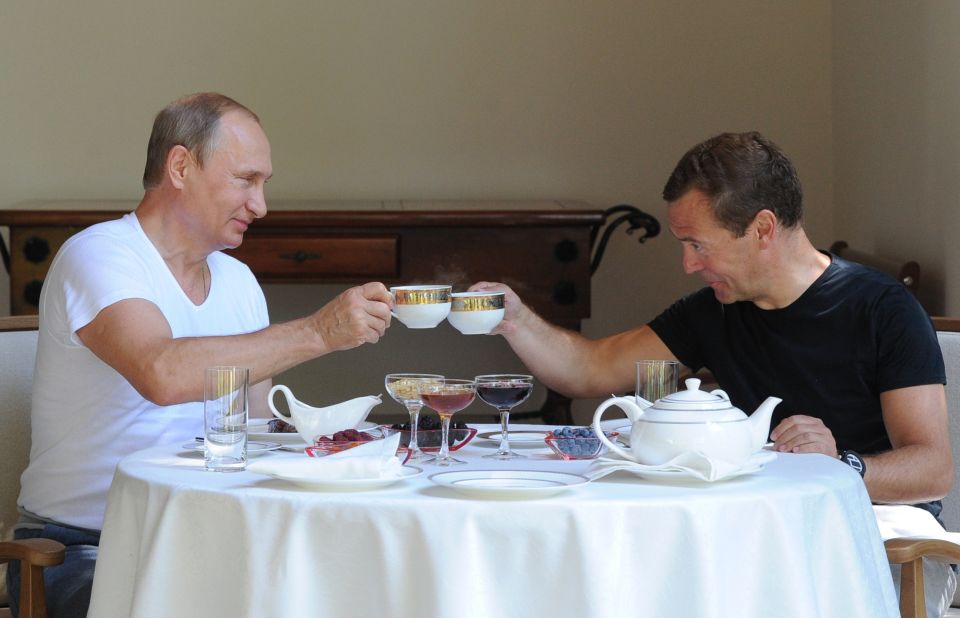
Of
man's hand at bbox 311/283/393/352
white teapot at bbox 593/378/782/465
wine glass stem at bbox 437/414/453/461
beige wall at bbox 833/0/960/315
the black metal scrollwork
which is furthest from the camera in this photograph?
the black metal scrollwork

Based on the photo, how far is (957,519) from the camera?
2.40m

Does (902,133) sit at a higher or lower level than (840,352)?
higher

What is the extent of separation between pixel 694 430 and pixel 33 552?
942mm

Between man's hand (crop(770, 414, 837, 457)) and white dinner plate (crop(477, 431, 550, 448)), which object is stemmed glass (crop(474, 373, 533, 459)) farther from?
man's hand (crop(770, 414, 837, 457))

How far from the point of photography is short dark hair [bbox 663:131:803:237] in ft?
7.34

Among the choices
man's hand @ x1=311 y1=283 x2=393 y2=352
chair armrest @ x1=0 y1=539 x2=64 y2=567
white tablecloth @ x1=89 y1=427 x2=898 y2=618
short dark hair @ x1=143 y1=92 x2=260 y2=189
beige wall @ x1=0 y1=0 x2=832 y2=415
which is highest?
beige wall @ x1=0 y1=0 x2=832 y2=415

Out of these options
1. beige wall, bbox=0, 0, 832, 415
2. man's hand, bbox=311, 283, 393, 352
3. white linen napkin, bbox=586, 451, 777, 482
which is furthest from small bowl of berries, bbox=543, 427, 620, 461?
beige wall, bbox=0, 0, 832, 415

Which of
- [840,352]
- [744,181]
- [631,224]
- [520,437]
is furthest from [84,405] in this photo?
[631,224]

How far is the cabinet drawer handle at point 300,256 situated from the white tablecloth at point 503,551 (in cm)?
261

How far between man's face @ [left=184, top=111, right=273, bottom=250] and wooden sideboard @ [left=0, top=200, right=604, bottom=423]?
1.73 meters

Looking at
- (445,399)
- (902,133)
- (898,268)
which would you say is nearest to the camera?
(445,399)

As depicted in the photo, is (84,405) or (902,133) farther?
(902,133)

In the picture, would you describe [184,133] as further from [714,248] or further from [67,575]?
[714,248]

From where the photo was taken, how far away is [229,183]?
2.32m
